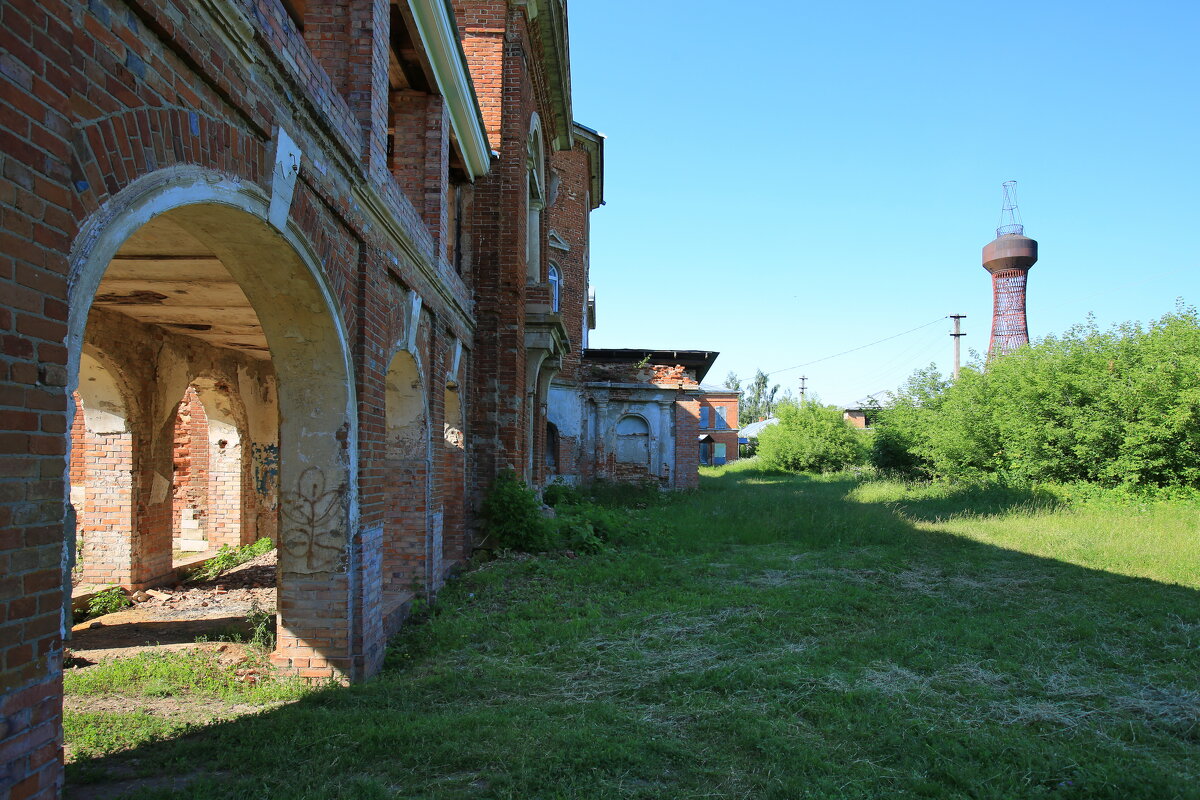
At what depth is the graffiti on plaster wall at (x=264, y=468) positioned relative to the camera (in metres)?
11.8

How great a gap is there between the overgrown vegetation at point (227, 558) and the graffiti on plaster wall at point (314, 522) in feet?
17.6

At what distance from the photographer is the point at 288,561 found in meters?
5.27

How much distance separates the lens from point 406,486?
791 centimetres

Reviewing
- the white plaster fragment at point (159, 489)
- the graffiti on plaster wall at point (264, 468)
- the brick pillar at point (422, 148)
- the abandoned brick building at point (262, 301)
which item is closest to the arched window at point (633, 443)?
the abandoned brick building at point (262, 301)

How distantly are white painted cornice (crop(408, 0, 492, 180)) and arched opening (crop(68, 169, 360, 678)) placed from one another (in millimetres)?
2964

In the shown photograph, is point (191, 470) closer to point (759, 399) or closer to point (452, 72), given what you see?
point (452, 72)

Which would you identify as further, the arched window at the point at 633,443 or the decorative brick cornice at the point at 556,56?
the arched window at the point at 633,443

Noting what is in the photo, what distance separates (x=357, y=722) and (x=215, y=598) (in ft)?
15.9

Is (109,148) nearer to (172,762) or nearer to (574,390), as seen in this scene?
(172,762)

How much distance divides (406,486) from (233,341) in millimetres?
3898

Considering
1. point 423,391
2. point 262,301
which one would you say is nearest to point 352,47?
point 262,301

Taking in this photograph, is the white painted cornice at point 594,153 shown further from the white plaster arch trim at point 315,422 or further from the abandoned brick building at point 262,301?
the white plaster arch trim at point 315,422

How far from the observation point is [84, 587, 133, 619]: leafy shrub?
303 inches

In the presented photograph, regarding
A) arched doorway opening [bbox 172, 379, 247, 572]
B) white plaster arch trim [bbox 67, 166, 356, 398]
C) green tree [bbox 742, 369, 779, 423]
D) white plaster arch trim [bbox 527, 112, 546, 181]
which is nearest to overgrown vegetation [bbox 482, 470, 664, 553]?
arched doorway opening [bbox 172, 379, 247, 572]
